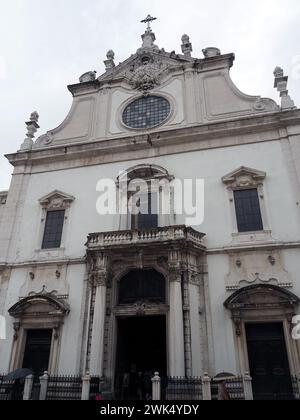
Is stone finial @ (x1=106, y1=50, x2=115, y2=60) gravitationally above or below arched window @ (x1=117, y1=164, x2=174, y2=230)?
above

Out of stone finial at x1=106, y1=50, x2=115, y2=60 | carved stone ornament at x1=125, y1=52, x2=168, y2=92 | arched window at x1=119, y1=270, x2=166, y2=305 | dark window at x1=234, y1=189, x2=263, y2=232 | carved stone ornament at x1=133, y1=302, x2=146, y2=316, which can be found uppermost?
stone finial at x1=106, y1=50, x2=115, y2=60

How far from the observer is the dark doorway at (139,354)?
14.1 meters

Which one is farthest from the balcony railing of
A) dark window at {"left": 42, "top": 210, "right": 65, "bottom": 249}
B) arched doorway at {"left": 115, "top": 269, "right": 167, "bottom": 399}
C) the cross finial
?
the cross finial

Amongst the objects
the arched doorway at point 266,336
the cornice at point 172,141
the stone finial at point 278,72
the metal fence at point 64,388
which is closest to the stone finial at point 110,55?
the cornice at point 172,141

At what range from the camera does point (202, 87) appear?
19812 mm

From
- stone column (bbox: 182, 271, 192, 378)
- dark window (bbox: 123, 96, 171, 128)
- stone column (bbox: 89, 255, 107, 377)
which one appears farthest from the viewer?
dark window (bbox: 123, 96, 171, 128)

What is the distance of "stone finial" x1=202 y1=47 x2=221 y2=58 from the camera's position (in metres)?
20.8

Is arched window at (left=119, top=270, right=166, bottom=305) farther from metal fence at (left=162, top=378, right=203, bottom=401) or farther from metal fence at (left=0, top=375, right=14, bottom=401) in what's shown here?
metal fence at (left=0, top=375, right=14, bottom=401)

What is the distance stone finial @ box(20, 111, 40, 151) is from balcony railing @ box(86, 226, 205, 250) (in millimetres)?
8652

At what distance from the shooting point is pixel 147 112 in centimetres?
2020

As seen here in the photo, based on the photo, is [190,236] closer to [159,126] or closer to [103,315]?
[103,315]

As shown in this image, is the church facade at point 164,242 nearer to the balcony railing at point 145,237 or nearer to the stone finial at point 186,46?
the balcony railing at point 145,237

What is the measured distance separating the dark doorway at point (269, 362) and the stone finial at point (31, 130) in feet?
51.2
